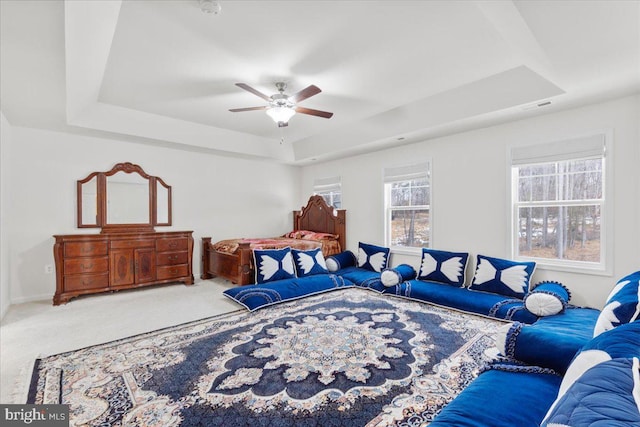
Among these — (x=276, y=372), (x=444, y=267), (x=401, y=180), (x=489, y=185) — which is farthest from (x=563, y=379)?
(x=401, y=180)

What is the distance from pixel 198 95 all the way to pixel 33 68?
1549mm

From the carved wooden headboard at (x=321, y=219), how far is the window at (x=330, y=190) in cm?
18

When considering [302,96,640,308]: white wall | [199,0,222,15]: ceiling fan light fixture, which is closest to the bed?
[302,96,640,308]: white wall

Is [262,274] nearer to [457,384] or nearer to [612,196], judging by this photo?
[457,384]

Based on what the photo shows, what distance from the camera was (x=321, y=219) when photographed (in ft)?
21.2

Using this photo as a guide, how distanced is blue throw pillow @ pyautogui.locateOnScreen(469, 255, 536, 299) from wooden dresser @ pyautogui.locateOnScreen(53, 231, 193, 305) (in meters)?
4.44

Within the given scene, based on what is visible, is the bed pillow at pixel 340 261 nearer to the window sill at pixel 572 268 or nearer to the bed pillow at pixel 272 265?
the bed pillow at pixel 272 265

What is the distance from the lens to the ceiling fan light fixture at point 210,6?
6.84 ft

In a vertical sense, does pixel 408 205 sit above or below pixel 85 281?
above

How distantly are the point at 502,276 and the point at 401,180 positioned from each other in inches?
84.0

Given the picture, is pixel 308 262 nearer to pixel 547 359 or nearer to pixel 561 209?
pixel 561 209

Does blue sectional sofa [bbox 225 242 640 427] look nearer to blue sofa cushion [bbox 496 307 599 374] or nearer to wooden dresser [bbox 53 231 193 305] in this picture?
blue sofa cushion [bbox 496 307 599 374]

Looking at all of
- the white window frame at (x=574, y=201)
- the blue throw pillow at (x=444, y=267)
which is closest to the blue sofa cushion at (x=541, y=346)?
the white window frame at (x=574, y=201)

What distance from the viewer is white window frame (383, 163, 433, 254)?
4.78 m
